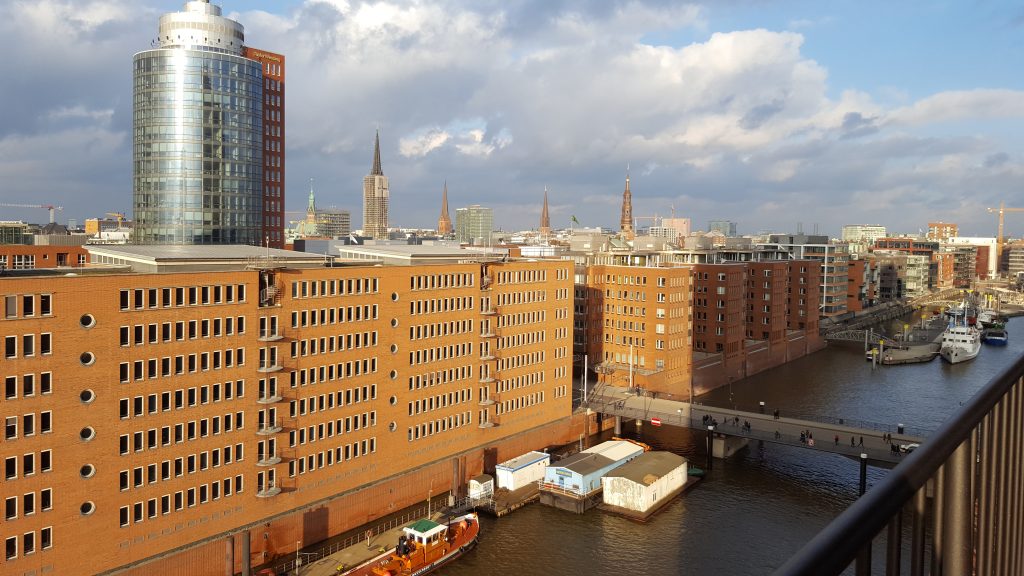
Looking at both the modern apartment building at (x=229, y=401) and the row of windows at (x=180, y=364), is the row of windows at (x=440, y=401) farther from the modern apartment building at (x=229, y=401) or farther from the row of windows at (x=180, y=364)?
the row of windows at (x=180, y=364)

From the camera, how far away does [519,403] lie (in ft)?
223

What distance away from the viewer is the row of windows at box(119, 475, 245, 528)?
3938 centimetres

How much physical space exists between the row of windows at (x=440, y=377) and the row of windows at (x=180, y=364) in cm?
1497

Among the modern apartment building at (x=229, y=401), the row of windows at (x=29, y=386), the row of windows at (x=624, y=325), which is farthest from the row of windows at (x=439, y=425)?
the row of windows at (x=624, y=325)

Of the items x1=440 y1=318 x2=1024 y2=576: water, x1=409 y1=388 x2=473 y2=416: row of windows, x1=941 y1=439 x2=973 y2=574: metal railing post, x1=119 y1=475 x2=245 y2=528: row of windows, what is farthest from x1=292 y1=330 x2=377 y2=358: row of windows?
x1=941 y1=439 x2=973 y2=574: metal railing post

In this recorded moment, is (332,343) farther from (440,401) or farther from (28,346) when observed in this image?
(28,346)

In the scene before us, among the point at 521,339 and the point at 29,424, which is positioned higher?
the point at 521,339

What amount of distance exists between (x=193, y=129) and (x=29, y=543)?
73.9 meters

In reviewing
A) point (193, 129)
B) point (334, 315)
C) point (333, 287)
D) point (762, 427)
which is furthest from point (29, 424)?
point (193, 129)

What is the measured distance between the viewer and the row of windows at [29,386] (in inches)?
1384

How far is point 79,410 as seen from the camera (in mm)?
37375

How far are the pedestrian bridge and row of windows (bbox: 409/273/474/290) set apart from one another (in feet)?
75.0

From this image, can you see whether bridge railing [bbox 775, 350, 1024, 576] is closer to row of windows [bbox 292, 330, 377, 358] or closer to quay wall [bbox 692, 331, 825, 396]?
row of windows [bbox 292, 330, 377, 358]

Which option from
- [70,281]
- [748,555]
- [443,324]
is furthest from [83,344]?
[748,555]
